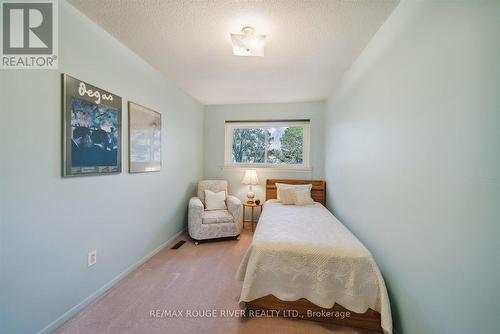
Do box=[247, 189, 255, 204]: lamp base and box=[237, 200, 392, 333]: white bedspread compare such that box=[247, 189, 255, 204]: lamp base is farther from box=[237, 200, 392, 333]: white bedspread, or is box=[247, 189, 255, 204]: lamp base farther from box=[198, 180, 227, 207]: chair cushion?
box=[237, 200, 392, 333]: white bedspread

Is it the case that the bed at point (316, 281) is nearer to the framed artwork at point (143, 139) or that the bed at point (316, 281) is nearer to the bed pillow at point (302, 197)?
the bed pillow at point (302, 197)

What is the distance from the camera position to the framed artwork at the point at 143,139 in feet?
6.86

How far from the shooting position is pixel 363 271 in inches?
57.6

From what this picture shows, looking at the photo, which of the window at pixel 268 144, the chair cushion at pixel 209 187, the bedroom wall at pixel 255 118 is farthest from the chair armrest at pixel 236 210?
the window at pixel 268 144

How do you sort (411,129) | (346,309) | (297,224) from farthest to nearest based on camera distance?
(297,224) → (346,309) → (411,129)

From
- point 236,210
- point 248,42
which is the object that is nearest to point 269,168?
point 236,210

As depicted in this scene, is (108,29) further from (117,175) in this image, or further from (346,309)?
(346,309)

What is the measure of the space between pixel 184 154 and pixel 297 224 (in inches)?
84.9

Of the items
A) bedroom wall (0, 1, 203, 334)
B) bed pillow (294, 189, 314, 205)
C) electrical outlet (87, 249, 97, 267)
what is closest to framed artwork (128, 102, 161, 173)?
bedroom wall (0, 1, 203, 334)

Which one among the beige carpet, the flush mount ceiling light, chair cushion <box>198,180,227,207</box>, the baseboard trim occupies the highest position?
the flush mount ceiling light

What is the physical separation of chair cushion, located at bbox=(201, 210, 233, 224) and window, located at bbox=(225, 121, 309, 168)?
1186 millimetres

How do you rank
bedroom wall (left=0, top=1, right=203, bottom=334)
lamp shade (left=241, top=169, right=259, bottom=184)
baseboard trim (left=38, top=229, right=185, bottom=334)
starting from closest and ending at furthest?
bedroom wall (left=0, top=1, right=203, bottom=334) < baseboard trim (left=38, top=229, right=185, bottom=334) < lamp shade (left=241, top=169, right=259, bottom=184)

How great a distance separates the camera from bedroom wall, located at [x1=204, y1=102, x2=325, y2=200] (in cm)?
372

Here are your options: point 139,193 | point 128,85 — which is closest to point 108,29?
point 128,85
